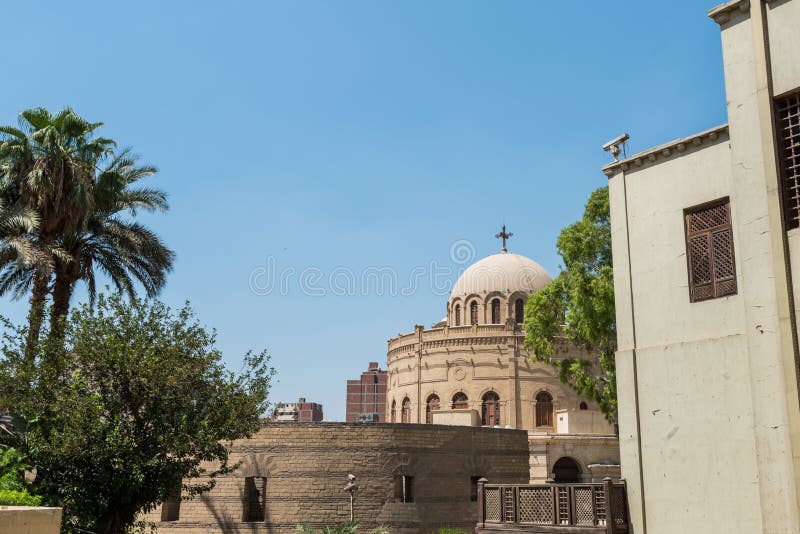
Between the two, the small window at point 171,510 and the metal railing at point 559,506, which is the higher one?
the metal railing at point 559,506

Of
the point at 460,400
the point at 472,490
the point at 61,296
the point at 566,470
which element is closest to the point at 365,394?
the point at 460,400

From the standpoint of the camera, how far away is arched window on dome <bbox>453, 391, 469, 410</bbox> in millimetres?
41500

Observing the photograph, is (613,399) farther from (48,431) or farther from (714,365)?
(48,431)

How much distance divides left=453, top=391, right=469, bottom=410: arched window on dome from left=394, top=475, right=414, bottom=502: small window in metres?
19.2

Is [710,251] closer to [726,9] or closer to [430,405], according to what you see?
[726,9]

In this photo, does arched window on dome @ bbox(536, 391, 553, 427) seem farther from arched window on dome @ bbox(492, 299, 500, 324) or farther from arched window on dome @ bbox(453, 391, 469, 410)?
arched window on dome @ bbox(492, 299, 500, 324)

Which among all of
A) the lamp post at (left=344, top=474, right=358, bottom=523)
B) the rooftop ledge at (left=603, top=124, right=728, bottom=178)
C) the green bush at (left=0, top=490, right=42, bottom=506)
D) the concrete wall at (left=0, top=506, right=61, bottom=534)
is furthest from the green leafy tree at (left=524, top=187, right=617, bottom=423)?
the concrete wall at (left=0, top=506, right=61, bottom=534)

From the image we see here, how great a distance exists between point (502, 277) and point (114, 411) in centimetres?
3220

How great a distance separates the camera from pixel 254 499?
2214cm

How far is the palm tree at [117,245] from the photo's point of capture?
19.1 meters

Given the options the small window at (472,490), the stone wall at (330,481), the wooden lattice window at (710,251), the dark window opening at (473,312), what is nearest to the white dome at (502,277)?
the dark window opening at (473,312)

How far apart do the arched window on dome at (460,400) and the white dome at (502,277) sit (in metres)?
6.69

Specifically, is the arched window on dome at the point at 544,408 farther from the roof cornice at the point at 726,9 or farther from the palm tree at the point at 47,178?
the roof cornice at the point at 726,9

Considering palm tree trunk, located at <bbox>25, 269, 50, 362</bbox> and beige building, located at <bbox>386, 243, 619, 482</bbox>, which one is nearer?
palm tree trunk, located at <bbox>25, 269, 50, 362</bbox>
